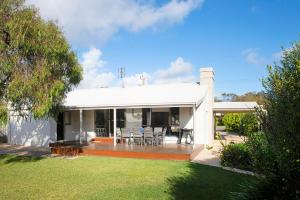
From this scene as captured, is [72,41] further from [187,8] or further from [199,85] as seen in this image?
[199,85]

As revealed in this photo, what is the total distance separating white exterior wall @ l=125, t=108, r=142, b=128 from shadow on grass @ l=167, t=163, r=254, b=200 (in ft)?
28.3

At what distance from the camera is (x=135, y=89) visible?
23.1 m

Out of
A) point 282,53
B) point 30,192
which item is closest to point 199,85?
point 30,192

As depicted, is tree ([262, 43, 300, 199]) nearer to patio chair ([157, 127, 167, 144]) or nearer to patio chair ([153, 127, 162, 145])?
patio chair ([153, 127, 162, 145])

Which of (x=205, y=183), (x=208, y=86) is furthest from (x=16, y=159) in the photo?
(x=208, y=86)

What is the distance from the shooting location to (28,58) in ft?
38.9

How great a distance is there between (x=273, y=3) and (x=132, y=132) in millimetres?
10602

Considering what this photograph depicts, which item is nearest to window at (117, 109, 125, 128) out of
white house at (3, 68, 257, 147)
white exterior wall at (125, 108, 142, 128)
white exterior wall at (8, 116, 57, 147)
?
white house at (3, 68, 257, 147)

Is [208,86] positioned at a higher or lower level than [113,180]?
higher

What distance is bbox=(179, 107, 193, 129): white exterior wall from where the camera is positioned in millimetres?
19547

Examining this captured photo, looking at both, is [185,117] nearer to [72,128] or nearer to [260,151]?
[72,128]

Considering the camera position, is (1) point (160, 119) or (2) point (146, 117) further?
(2) point (146, 117)

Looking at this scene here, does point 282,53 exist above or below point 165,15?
below

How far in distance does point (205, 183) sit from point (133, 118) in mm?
11435
